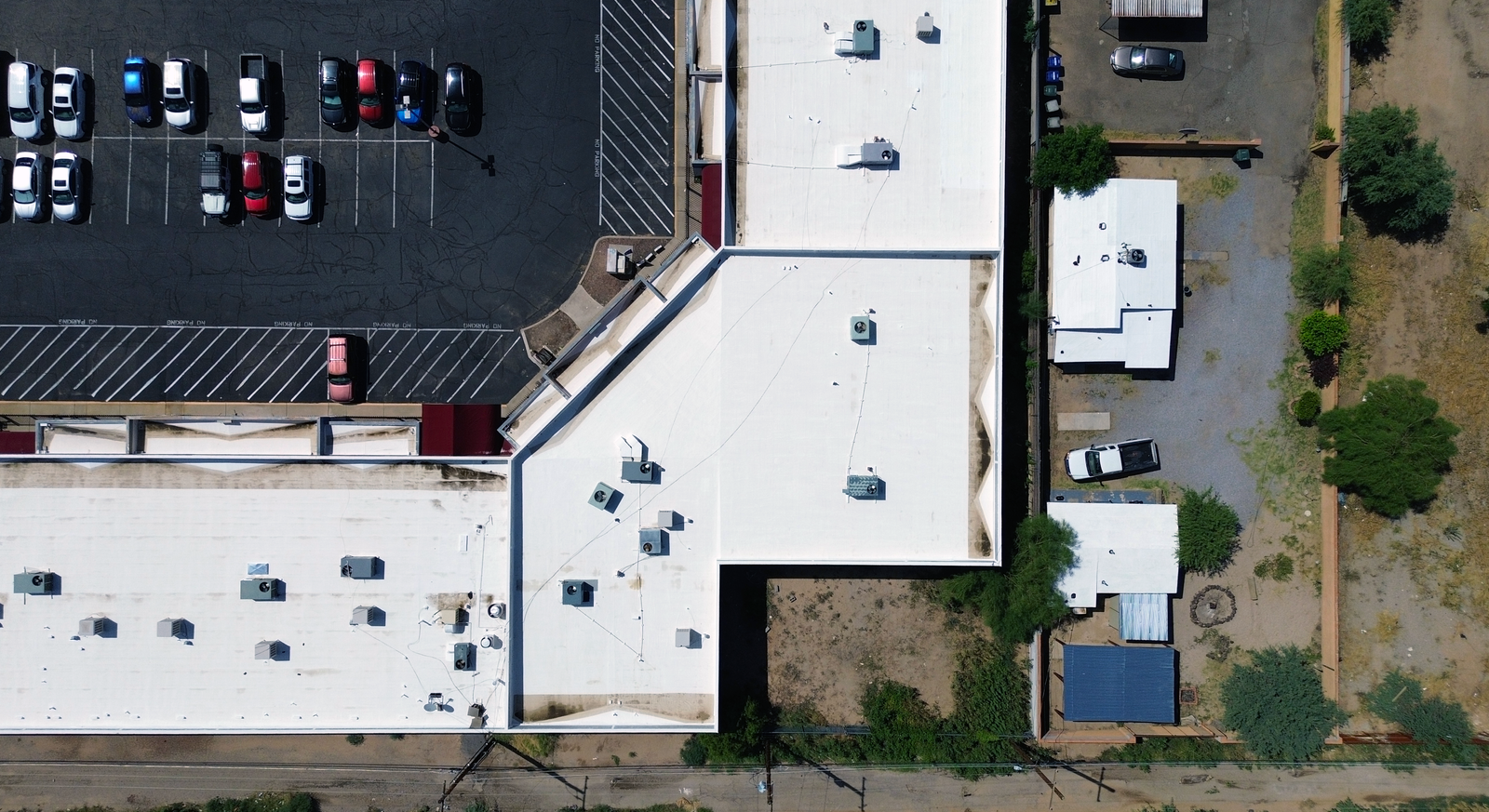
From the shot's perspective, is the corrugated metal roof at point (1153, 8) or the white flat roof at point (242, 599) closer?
the white flat roof at point (242, 599)

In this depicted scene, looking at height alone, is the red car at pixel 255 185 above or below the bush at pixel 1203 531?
above

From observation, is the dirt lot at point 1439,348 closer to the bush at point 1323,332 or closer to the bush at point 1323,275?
the bush at point 1323,275

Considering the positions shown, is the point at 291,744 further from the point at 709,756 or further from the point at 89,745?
the point at 709,756

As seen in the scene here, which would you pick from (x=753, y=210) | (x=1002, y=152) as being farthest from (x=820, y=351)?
(x=1002, y=152)

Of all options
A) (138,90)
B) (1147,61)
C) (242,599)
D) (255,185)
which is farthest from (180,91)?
(1147,61)

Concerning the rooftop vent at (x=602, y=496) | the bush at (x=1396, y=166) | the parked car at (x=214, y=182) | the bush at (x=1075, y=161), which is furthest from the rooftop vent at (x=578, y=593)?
the bush at (x=1396, y=166)

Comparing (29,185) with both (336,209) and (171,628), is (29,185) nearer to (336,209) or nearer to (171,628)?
(336,209)
